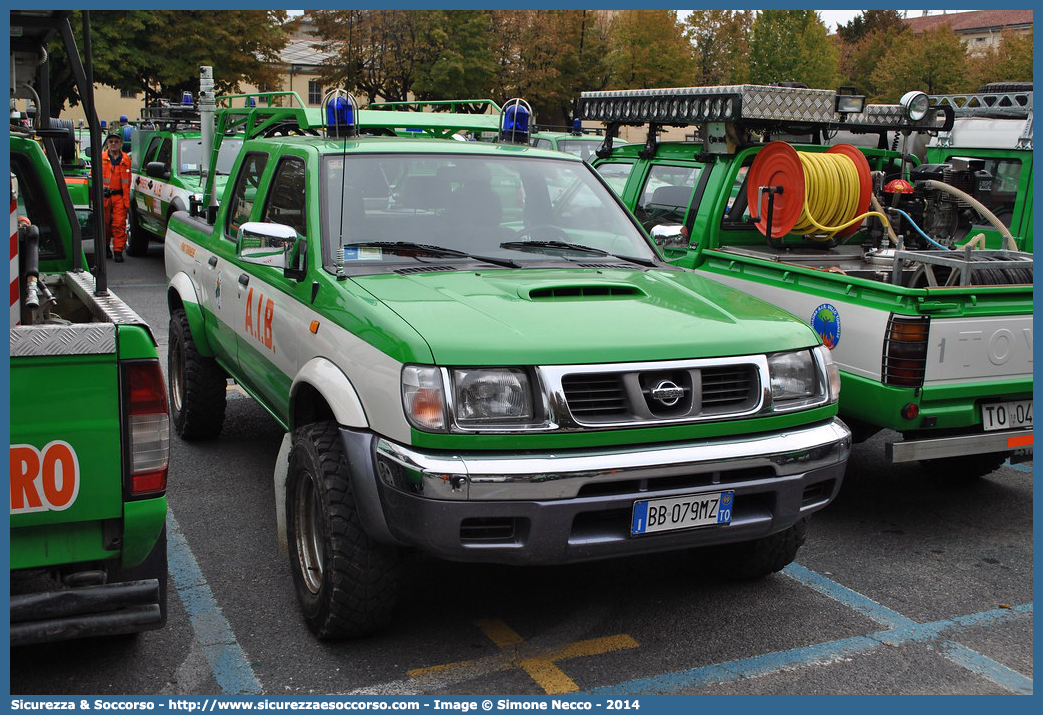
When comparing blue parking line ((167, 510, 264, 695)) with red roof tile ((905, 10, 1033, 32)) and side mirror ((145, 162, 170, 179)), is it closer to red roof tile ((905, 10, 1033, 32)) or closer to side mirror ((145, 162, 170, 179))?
side mirror ((145, 162, 170, 179))

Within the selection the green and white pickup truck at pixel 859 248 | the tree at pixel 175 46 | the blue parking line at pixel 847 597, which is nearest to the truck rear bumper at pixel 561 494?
the blue parking line at pixel 847 597

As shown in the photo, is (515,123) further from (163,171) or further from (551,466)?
(163,171)

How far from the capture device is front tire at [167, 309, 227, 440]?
20.8 feet

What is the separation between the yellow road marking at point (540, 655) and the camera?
147 inches

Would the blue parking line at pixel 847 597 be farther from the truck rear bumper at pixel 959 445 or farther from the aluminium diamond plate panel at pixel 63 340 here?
the aluminium diamond plate panel at pixel 63 340

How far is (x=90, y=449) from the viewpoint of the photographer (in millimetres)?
3098

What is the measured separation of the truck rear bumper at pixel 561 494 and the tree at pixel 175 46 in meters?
32.2

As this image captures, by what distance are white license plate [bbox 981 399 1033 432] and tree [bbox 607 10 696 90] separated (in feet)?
118

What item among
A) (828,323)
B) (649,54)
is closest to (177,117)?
(828,323)

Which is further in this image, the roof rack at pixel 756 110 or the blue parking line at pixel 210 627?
the roof rack at pixel 756 110

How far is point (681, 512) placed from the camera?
3658 millimetres

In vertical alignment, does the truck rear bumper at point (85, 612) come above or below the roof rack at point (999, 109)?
below

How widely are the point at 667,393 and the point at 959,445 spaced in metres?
2.17

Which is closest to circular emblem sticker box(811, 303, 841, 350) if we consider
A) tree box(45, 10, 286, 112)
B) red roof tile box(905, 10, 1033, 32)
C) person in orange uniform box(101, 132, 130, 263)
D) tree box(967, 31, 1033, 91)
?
person in orange uniform box(101, 132, 130, 263)
